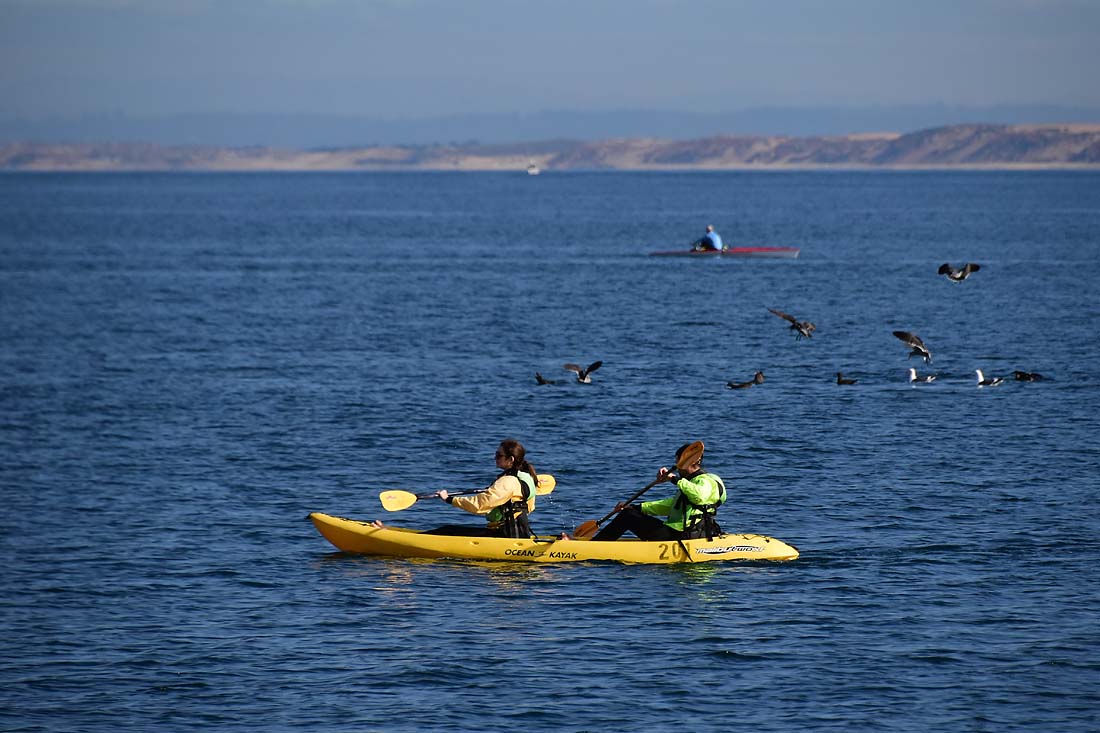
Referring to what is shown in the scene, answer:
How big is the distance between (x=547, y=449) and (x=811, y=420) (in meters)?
6.40

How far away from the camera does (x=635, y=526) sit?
21.1 meters

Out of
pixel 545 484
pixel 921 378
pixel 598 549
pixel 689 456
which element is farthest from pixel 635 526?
pixel 921 378

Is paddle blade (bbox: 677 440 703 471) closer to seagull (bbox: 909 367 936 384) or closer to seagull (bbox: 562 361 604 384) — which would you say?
seagull (bbox: 562 361 604 384)

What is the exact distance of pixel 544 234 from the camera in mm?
114688

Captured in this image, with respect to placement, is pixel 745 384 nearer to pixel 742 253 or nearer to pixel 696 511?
pixel 696 511

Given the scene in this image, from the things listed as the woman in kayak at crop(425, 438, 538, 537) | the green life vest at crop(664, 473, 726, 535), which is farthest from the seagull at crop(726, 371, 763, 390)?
the woman in kayak at crop(425, 438, 538, 537)

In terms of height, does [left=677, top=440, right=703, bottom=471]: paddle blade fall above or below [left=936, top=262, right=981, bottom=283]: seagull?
below

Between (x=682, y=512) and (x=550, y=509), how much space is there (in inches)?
170

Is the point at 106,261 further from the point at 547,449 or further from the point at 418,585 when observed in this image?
the point at 418,585

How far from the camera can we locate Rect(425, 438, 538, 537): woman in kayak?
65.8 feet

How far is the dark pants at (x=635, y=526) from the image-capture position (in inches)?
825

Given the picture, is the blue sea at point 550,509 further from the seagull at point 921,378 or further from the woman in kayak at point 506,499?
the woman in kayak at point 506,499

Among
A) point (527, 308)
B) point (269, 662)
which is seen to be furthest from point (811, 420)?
point (527, 308)

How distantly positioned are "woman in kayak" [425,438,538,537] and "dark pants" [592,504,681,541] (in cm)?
113
